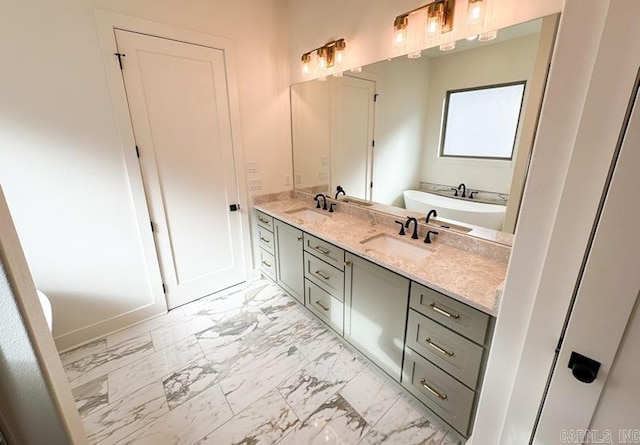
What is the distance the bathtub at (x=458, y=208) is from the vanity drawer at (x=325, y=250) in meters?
0.68

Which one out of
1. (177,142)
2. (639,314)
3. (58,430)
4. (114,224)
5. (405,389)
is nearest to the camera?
(639,314)

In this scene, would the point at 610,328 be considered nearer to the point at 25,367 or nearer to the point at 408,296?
the point at 408,296

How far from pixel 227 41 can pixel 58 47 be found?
1.13 metres

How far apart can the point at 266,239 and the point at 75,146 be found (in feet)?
5.19

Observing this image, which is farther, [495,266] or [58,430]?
[495,266]

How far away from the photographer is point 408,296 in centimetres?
141

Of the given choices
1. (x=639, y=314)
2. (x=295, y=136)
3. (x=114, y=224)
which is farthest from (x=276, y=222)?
(x=639, y=314)

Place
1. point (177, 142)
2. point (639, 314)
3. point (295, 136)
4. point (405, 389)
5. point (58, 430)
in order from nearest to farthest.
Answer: point (639, 314)
point (58, 430)
point (405, 389)
point (177, 142)
point (295, 136)

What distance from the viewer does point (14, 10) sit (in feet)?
4.99

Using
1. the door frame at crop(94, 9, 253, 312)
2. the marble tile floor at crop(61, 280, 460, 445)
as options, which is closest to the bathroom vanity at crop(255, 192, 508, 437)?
the marble tile floor at crop(61, 280, 460, 445)

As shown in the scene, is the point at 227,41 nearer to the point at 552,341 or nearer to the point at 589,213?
the point at 589,213

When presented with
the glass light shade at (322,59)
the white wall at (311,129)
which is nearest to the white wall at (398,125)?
the glass light shade at (322,59)

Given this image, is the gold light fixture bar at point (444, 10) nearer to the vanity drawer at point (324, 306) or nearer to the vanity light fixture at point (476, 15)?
the vanity light fixture at point (476, 15)

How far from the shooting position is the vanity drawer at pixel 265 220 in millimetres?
2559
